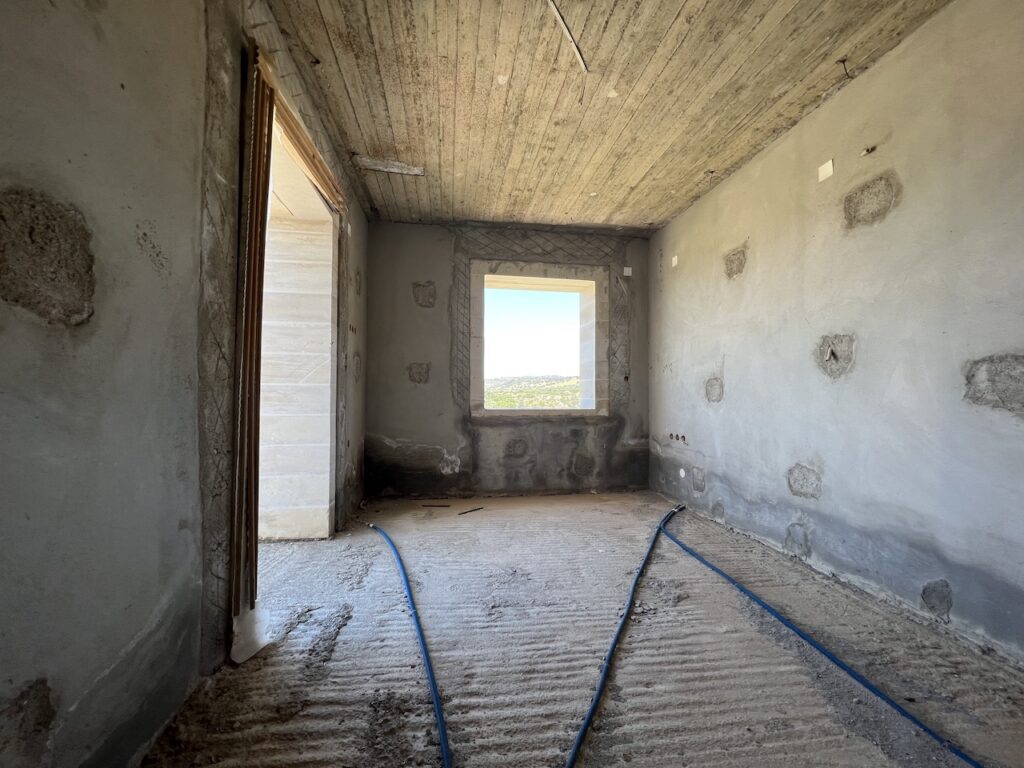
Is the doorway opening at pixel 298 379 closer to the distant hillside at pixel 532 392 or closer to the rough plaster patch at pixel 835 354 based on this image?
the distant hillside at pixel 532 392

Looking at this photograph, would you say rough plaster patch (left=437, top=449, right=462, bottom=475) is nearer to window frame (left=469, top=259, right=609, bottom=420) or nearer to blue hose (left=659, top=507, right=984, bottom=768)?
window frame (left=469, top=259, right=609, bottom=420)

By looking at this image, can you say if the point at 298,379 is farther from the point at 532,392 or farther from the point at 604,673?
the point at 532,392

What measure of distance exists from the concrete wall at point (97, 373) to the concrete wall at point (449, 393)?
291 cm

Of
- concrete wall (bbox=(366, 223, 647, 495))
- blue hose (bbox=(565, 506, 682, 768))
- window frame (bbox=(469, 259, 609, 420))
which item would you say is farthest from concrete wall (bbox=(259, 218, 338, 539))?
blue hose (bbox=(565, 506, 682, 768))

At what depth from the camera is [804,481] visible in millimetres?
2666

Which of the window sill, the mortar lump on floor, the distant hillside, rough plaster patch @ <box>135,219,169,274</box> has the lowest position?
the mortar lump on floor

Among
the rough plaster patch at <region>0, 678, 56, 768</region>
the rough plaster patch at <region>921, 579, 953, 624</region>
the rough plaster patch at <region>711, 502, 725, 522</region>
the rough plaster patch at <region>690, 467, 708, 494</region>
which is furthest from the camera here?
the rough plaster patch at <region>690, 467, 708, 494</region>

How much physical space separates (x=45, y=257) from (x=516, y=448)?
12.6 ft

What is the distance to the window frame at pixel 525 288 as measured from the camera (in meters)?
4.43

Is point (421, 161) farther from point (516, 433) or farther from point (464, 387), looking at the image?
point (516, 433)

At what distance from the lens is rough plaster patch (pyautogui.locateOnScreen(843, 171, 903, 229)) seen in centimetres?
214

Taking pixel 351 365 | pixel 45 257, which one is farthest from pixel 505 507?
pixel 45 257

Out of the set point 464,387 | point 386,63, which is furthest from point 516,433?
point 386,63

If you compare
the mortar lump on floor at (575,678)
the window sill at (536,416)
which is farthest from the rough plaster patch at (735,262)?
the mortar lump on floor at (575,678)
